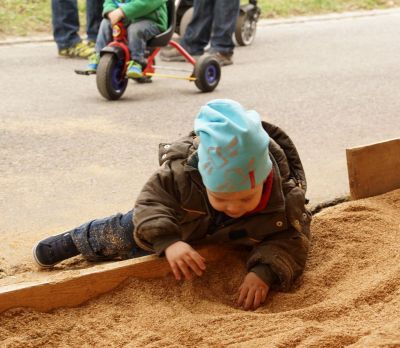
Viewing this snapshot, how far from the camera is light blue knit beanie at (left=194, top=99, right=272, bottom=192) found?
2463 mm

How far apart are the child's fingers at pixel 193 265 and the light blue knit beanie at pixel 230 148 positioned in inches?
10.9

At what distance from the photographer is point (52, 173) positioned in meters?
4.30

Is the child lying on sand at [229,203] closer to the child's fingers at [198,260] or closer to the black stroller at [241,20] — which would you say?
the child's fingers at [198,260]

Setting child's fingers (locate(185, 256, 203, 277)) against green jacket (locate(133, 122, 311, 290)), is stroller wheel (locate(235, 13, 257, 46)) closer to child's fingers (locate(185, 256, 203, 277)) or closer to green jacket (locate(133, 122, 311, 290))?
green jacket (locate(133, 122, 311, 290))

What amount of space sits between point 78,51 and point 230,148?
5952mm

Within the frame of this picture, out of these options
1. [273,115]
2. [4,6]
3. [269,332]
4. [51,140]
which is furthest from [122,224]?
[4,6]

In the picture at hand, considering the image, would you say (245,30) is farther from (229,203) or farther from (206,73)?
(229,203)

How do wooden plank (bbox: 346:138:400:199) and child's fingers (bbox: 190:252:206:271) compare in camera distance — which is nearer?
child's fingers (bbox: 190:252:206:271)

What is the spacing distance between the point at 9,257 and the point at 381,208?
1.59 metres

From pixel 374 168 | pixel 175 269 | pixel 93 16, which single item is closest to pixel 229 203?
pixel 175 269

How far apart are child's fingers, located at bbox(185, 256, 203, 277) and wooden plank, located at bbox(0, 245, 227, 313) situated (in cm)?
14

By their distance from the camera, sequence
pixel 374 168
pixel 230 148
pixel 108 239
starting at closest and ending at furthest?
pixel 230 148, pixel 108 239, pixel 374 168

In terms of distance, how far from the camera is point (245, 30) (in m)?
9.35

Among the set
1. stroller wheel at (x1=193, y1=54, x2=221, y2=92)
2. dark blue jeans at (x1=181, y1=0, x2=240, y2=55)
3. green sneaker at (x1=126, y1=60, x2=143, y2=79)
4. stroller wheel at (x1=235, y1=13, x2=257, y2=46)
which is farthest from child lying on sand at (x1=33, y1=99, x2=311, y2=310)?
stroller wheel at (x1=235, y1=13, x2=257, y2=46)
